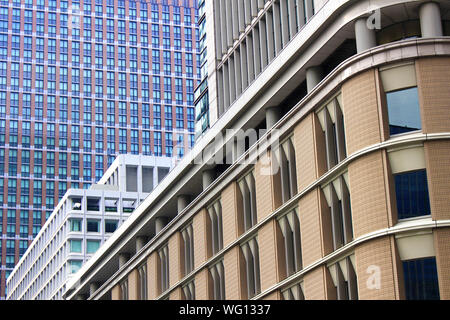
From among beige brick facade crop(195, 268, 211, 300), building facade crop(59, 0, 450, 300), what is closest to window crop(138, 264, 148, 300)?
building facade crop(59, 0, 450, 300)

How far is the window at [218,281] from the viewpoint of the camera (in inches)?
2037

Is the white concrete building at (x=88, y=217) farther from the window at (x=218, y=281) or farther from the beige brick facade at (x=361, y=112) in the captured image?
A: the beige brick facade at (x=361, y=112)

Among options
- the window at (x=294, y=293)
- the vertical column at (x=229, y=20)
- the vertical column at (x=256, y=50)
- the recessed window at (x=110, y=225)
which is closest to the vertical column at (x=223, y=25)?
the vertical column at (x=229, y=20)

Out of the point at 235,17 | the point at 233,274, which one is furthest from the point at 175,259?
the point at 235,17

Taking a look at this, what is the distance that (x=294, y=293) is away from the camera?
42281mm

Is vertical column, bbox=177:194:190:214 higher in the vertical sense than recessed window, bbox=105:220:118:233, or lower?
lower

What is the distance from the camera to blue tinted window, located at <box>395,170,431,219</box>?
115 feet

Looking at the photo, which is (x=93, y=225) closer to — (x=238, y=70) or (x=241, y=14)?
(x=238, y=70)

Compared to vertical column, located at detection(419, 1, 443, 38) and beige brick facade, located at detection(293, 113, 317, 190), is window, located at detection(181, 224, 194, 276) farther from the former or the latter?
vertical column, located at detection(419, 1, 443, 38)

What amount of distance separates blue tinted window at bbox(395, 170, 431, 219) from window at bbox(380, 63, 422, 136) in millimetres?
2052

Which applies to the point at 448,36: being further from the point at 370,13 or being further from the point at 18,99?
the point at 18,99

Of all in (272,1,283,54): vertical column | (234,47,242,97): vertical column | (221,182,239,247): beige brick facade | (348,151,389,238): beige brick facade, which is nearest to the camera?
(348,151,389,238): beige brick facade
